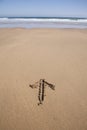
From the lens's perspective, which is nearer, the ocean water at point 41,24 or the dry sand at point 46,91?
the dry sand at point 46,91

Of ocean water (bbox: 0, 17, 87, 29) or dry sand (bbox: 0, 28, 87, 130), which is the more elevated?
ocean water (bbox: 0, 17, 87, 29)

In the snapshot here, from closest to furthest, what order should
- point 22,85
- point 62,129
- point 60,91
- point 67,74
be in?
point 62,129, point 60,91, point 22,85, point 67,74

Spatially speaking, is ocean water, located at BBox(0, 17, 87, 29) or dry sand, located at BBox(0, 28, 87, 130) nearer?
dry sand, located at BBox(0, 28, 87, 130)

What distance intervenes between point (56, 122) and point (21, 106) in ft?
1.99

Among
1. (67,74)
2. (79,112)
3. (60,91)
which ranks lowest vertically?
(79,112)

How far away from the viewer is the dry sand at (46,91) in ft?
6.71

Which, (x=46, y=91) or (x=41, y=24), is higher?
(x=41, y=24)

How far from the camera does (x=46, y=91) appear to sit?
2.56 m

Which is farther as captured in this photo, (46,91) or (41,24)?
(41,24)

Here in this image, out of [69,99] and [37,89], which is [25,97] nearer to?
[37,89]

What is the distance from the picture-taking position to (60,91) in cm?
258

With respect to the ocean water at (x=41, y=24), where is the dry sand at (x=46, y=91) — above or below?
below

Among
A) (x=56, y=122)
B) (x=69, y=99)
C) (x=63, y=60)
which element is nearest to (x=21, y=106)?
(x=56, y=122)

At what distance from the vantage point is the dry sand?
6.71 feet
